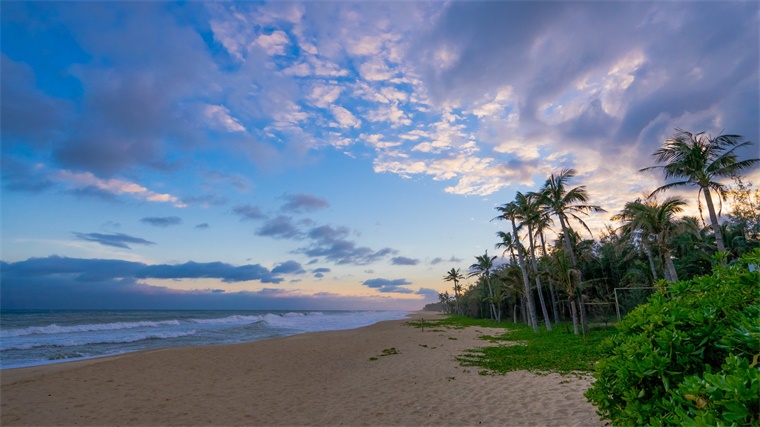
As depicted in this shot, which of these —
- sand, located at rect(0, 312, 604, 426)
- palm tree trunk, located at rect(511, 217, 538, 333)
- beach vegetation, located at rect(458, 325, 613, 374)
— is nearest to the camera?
sand, located at rect(0, 312, 604, 426)

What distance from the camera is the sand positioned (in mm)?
7898

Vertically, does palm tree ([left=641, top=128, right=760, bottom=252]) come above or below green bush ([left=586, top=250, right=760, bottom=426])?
above

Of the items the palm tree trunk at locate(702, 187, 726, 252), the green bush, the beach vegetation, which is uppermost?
the palm tree trunk at locate(702, 187, 726, 252)

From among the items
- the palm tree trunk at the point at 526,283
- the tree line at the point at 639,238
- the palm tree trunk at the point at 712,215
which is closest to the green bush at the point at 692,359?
the tree line at the point at 639,238

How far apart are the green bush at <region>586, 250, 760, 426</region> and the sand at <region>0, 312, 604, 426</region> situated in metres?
3.77

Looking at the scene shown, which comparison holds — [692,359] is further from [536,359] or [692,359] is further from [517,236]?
[517,236]

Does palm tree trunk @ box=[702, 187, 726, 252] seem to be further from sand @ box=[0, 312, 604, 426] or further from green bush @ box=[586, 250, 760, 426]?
green bush @ box=[586, 250, 760, 426]

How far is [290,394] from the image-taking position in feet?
34.8

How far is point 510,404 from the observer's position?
8133 millimetres

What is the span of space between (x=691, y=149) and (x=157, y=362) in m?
26.9

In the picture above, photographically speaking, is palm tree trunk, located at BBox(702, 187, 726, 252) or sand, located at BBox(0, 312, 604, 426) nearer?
sand, located at BBox(0, 312, 604, 426)

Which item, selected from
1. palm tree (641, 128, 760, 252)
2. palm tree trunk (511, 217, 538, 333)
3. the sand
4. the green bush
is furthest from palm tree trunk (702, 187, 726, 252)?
the green bush

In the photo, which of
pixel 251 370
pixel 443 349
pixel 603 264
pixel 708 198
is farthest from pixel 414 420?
pixel 603 264

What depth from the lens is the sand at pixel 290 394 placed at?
25.9ft
